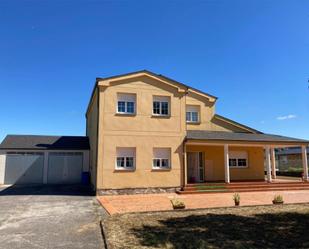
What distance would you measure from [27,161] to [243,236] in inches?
817

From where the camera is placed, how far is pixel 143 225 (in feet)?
28.8

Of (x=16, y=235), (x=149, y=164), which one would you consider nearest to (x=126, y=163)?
(x=149, y=164)

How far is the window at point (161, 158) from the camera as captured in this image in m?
18.3

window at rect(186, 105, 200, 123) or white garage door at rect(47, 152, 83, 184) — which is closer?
window at rect(186, 105, 200, 123)

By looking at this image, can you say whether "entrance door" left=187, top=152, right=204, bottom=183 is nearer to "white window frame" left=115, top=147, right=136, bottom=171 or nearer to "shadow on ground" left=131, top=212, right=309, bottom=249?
"white window frame" left=115, top=147, right=136, bottom=171

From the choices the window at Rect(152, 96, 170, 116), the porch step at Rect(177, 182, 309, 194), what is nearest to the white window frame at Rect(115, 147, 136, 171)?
the window at Rect(152, 96, 170, 116)

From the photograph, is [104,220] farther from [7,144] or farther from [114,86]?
[7,144]

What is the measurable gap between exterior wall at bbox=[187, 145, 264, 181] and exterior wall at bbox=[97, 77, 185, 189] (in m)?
3.53

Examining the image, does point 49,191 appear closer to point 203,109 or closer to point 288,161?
point 203,109

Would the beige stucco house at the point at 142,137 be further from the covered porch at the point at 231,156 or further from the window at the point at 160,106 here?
the covered porch at the point at 231,156

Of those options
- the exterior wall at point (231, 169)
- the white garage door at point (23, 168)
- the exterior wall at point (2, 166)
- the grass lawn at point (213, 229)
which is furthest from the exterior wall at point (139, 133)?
the exterior wall at point (2, 166)

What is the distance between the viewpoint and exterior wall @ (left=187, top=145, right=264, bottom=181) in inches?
864

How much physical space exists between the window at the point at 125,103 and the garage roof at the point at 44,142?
8050 millimetres

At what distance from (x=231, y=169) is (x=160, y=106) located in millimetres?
8087
